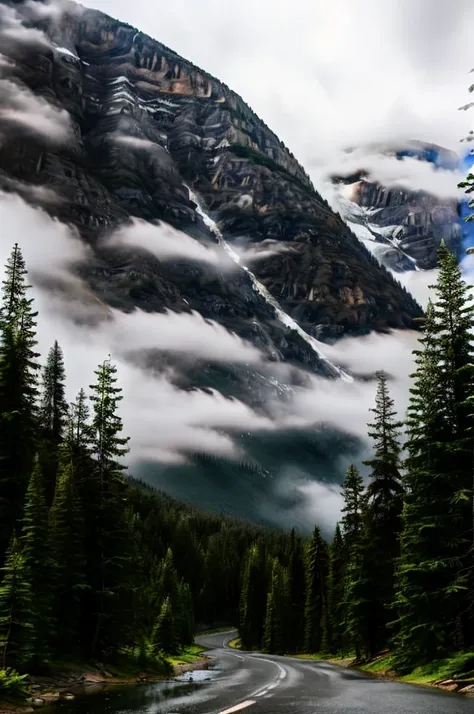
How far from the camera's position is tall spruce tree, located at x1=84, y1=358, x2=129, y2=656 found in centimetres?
3484

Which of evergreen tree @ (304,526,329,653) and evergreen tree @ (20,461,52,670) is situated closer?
evergreen tree @ (20,461,52,670)

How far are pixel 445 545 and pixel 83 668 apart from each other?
16.7m

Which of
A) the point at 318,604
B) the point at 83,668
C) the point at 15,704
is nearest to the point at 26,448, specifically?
the point at 83,668

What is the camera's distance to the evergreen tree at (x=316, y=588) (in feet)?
261

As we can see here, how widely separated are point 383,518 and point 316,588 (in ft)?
137

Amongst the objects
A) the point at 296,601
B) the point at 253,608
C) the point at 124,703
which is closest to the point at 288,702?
the point at 124,703

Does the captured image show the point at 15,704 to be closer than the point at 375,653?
Yes

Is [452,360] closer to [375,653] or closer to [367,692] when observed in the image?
Answer: [367,692]

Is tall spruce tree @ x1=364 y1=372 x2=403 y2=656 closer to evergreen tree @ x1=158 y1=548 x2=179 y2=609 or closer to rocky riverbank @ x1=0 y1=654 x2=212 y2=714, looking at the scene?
rocky riverbank @ x1=0 y1=654 x2=212 y2=714

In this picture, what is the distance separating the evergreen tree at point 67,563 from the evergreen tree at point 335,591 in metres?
37.4

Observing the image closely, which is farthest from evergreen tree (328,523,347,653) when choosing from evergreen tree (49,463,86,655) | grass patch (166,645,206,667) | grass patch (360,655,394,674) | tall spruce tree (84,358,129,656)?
evergreen tree (49,463,86,655)

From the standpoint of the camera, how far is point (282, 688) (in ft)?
66.0

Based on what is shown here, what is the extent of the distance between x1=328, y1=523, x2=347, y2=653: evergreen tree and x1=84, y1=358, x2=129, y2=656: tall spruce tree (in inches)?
1375

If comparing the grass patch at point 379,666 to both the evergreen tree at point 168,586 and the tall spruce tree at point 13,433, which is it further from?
the evergreen tree at point 168,586
